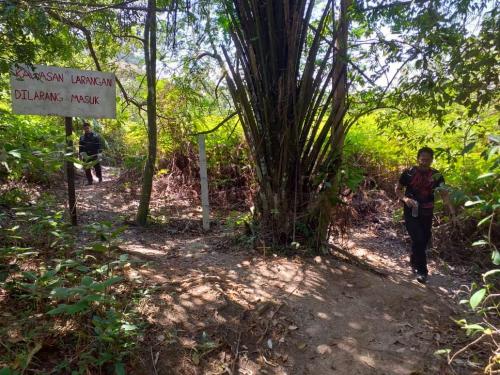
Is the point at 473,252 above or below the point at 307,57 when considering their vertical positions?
below

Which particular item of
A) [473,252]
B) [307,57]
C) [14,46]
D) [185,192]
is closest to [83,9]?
[14,46]

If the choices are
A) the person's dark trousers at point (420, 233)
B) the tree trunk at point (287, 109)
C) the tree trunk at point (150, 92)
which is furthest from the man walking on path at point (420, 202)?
the tree trunk at point (150, 92)

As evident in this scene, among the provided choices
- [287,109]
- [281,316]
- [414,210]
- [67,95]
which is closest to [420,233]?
[414,210]

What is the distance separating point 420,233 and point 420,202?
37 centimetres

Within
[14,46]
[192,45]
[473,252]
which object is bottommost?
[473,252]

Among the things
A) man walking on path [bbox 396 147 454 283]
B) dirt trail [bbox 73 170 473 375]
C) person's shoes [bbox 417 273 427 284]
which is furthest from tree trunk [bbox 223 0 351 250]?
person's shoes [bbox 417 273 427 284]

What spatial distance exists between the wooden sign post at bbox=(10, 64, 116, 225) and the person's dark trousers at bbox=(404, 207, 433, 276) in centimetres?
380

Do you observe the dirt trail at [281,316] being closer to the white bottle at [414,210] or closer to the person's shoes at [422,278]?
the person's shoes at [422,278]

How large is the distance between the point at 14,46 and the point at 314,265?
10.2 feet

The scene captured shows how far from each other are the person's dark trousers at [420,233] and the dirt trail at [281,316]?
22cm

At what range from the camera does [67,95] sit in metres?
4.38

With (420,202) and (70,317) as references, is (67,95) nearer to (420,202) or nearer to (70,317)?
(70,317)

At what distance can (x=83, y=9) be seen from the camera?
15.9 ft

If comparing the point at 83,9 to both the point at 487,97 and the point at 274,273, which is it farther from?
the point at 487,97
